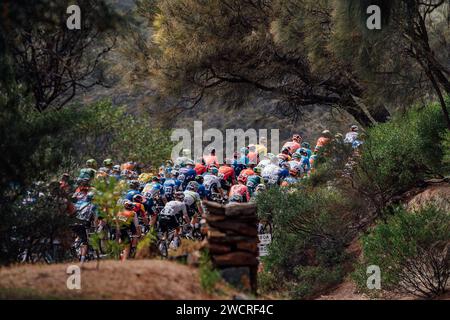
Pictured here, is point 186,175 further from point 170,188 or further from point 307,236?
point 307,236

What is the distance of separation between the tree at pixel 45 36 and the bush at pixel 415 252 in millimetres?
6988

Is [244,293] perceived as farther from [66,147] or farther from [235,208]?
[66,147]

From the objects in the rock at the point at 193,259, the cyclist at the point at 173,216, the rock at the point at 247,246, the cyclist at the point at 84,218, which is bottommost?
the rock at the point at 193,259

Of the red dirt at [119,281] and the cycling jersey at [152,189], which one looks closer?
the red dirt at [119,281]

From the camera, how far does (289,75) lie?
30.5m

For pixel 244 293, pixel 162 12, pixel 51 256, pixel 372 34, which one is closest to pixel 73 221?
pixel 51 256

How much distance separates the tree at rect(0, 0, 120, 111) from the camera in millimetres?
14266

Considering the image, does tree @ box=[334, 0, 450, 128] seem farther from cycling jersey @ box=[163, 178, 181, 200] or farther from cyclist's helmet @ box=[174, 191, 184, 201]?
cycling jersey @ box=[163, 178, 181, 200]

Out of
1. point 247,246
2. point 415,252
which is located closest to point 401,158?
point 415,252

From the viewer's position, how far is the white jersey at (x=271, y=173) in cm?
2798

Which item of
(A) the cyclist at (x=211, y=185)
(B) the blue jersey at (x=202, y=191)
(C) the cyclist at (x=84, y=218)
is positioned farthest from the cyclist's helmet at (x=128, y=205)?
(A) the cyclist at (x=211, y=185)

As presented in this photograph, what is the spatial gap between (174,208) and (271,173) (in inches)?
164

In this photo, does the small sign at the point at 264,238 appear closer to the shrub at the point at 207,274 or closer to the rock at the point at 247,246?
the rock at the point at 247,246

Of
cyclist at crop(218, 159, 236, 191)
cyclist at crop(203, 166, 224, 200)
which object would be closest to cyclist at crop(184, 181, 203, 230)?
cyclist at crop(203, 166, 224, 200)
